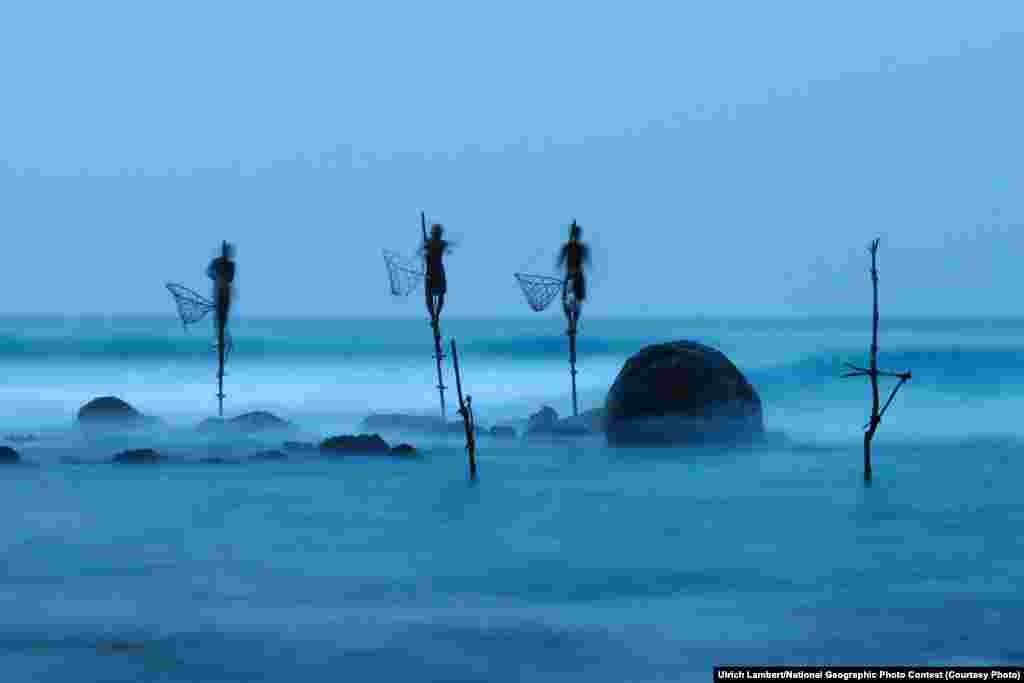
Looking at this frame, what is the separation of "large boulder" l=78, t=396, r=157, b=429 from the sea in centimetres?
100

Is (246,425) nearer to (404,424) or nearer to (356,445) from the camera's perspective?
(404,424)

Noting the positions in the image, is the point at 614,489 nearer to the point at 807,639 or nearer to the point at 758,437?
the point at 758,437

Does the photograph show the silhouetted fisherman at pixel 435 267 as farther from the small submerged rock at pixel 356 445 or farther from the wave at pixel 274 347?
the wave at pixel 274 347

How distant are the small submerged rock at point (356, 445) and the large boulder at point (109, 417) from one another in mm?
11536

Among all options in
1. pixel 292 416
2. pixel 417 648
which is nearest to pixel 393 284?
pixel 417 648

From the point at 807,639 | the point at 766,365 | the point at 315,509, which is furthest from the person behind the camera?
the point at 766,365

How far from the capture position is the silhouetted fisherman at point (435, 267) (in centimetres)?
3244

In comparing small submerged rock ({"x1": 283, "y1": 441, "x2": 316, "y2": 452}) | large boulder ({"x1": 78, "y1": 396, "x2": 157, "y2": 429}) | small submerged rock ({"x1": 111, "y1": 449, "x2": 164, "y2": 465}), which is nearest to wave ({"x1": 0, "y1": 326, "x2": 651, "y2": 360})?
large boulder ({"x1": 78, "y1": 396, "x2": 157, "y2": 429})

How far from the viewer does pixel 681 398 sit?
114ft

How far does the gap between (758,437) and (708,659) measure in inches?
870

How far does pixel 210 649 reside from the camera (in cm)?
1448

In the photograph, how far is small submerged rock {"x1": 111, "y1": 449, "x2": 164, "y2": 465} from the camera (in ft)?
105

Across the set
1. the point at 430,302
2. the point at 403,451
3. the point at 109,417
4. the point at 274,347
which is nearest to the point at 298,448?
the point at 403,451

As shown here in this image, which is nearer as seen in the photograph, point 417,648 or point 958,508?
point 417,648
